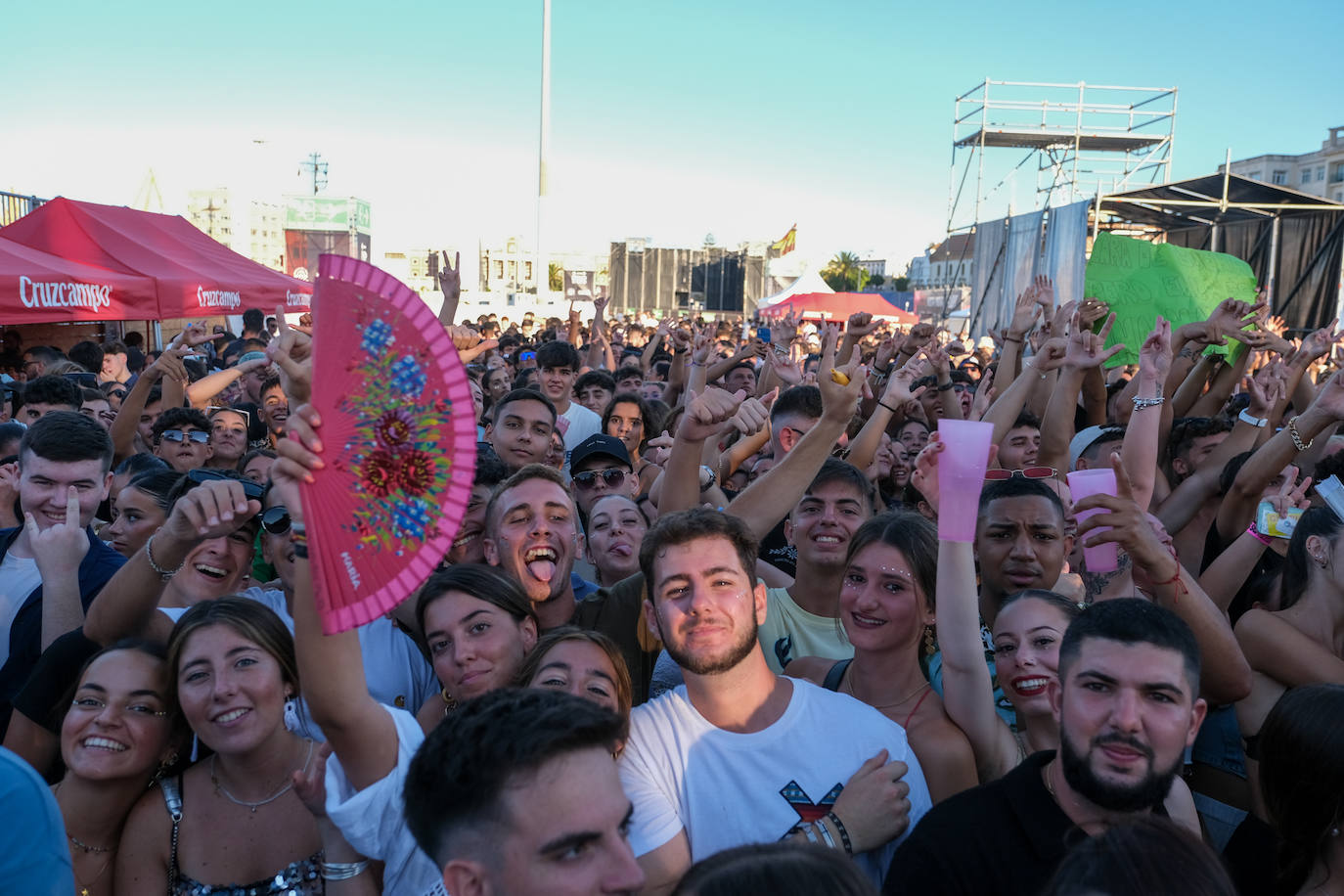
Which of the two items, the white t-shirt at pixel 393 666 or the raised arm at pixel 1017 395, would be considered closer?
the white t-shirt at pixel 393 666

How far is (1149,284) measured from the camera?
30.5ft

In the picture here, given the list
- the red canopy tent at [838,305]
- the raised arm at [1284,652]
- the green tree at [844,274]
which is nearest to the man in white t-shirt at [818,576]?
the raised arm at [1284,652]

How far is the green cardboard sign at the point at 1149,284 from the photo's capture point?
30.0 feet

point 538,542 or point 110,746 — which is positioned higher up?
point 538,542

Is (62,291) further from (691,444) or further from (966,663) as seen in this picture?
(966,663)

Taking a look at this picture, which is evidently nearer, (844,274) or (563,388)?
(563,388)

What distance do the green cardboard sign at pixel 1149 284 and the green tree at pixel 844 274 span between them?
45635mm

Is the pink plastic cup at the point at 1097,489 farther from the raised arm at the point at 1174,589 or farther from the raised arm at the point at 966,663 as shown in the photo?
the raised arm at the point at 966,663

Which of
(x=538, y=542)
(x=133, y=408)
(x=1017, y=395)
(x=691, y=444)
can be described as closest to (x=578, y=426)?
(x=133, y=408)

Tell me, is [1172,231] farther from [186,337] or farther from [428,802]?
[428,802]

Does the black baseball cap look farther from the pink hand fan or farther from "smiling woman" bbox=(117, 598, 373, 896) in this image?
the pink hand fan

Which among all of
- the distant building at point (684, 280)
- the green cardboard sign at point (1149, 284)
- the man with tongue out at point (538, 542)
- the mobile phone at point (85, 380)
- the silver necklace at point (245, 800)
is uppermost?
the distant building at point (684, 280)

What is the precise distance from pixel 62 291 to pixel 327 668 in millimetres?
7789

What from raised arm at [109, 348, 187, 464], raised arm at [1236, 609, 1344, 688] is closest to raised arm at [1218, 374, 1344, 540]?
raised arm at [1236, 609, 1344, 688]
